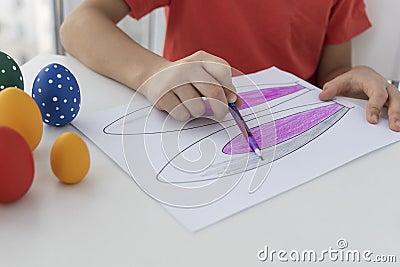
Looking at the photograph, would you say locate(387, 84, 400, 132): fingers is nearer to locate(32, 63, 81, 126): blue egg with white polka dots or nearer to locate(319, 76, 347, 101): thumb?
locate(319, 76, 347, 101): thumb

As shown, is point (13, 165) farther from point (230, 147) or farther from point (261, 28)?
point (261, 28)

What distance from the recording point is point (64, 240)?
42cm

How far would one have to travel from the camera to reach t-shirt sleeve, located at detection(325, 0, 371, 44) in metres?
0.94

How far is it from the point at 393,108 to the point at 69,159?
16.8 inches

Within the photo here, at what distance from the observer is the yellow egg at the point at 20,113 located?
50cm

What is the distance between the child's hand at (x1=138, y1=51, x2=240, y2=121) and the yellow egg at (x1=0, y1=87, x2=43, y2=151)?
159 mm

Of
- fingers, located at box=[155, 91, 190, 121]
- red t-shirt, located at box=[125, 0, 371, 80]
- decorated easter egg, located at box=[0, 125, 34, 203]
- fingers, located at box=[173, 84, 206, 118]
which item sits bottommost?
red t-shirt, located at box=[125, 0, 371, 80]

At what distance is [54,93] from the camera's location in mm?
568

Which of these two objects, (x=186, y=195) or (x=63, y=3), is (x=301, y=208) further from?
(x=63, y=3)

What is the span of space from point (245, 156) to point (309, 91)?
8.5 inches

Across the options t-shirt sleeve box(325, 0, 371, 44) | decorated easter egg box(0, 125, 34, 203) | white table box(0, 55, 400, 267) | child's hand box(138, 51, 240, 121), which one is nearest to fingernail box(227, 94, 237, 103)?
child's hand box(138, 51, 240, 121)

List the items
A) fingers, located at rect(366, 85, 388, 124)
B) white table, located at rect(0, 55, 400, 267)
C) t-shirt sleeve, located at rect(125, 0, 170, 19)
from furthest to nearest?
t-shirt sleeve, located at rect(125, 0, 170, 19) < fingers, located at rect(366, 85, 388, 124) < white table, located at rect(0, 55, 400, 267)

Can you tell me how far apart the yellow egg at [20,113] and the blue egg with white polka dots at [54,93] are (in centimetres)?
5

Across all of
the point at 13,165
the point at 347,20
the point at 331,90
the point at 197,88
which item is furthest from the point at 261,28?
the point at 13,165
